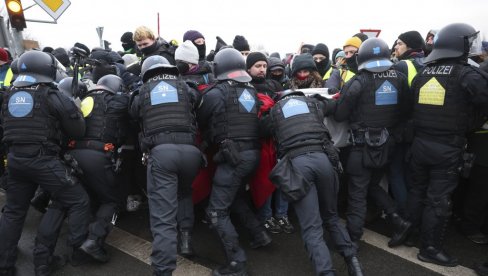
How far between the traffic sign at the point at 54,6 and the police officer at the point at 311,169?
15.7 ft

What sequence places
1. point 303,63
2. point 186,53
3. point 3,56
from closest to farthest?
1. point 186,53
2. point 303,63
3. point 3,56

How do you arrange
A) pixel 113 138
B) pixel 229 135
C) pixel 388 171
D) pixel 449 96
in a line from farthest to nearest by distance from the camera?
pixel 388 171
pixel 113 138
pixel 229 135
pixel 449 96

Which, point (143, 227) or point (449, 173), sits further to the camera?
point (143, 227)

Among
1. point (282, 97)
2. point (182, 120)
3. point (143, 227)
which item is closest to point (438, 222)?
point (282, 97)

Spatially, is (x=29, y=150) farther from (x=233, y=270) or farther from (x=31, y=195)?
(x=233, y=270)

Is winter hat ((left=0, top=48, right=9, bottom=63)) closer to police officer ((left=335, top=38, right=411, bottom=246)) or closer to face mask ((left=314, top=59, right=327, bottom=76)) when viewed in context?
face mask ((left=314, top=59, right=327, bottom=76))

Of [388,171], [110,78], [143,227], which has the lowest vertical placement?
[143,227]

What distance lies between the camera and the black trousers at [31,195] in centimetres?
323

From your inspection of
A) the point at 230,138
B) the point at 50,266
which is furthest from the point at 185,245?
the point at 50,266

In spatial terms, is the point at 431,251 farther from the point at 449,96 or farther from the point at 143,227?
the point at 143,227

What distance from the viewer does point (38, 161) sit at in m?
3.22

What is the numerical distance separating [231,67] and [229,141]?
0.81 metres

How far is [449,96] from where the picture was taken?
10.6 feet

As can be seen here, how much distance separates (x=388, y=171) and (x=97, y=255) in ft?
10.7
